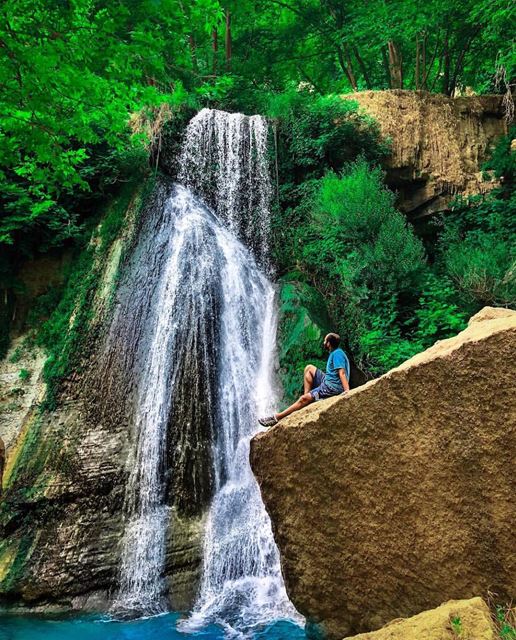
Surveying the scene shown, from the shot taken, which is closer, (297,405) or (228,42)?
(297,405)

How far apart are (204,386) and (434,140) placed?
28.6 ft

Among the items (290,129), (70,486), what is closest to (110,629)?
(70,486)

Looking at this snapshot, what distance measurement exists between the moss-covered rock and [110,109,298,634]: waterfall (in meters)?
0.31

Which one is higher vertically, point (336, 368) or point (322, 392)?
point (336, 368)

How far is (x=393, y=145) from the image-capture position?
1241 centimetres

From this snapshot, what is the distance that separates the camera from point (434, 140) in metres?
12.5

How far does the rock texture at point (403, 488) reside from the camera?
119 inches

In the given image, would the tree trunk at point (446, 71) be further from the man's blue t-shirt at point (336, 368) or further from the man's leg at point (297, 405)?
the man's leg at point (297, 405)

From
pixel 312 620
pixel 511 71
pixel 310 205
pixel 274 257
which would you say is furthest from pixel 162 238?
pixel 511 71

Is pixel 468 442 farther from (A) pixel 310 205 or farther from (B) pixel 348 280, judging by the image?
(A) pixel 310 205

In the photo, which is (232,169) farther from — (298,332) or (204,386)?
(204,386)

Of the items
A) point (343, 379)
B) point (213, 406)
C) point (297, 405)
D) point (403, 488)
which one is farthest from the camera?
point (213, 406)

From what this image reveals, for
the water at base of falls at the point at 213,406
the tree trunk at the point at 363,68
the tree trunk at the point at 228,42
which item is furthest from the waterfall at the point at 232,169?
the tree trunk at the point at 363,68

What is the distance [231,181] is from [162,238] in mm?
2933
